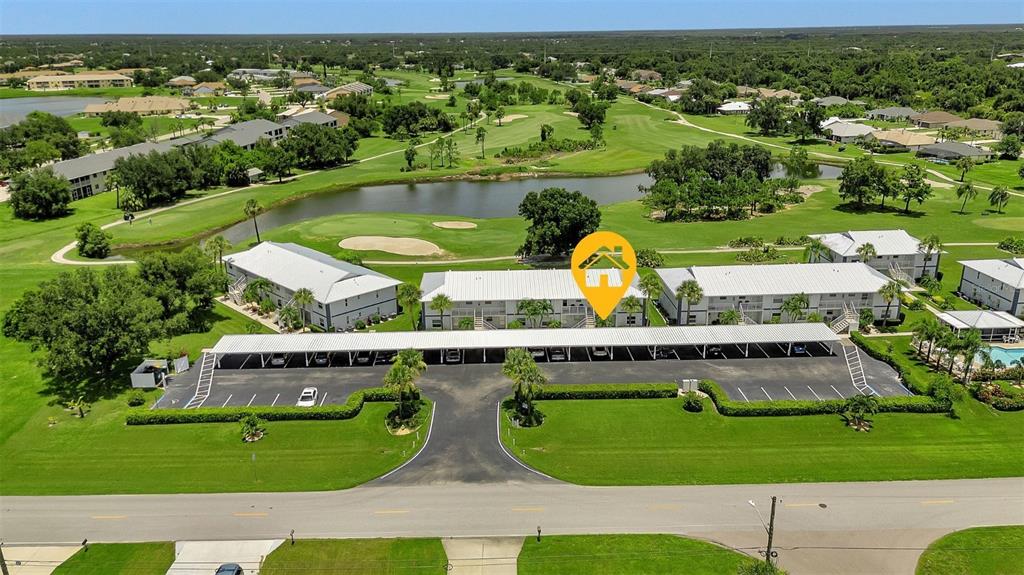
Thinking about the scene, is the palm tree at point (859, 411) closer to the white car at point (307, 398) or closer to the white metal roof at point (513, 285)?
the white metal roof at point (513, 285)

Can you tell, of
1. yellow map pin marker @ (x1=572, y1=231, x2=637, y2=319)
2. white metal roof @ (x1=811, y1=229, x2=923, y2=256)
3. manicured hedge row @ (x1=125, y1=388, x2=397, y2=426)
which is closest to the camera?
manicured hedge row @ (x1=125, y1=388, x2=397, y2=426)

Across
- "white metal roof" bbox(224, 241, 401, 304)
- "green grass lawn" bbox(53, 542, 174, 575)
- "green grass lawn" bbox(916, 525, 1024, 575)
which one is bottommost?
"green grass lawn" bbox(916, 525, 1024, 575)

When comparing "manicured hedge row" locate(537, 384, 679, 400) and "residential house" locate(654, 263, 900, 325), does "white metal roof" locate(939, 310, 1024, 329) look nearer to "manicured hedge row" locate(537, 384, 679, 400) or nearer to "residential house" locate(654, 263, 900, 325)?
"residential house" locate(654, 263, 900, 325)

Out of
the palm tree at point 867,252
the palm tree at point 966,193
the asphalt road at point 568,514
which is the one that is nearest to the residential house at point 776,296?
the palm tree at point 867,252

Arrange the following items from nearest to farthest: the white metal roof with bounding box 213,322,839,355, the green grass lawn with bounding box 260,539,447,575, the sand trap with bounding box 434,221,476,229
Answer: the green grass lawn with bounding box 260,539,447,575 → the white metal roof with bounding box 213,322,839,355 → the sand trap with bounding box 434,221,476,229

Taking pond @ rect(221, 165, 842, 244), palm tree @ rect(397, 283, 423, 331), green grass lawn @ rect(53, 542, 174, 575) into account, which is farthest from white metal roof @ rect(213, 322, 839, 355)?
pond @ rect(221, 165, 842, 244)

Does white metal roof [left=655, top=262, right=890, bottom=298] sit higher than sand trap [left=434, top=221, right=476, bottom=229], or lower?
higher

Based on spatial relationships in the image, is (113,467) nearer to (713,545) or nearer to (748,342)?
(713,545)
